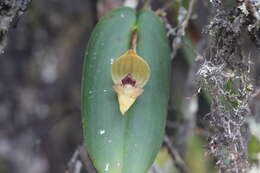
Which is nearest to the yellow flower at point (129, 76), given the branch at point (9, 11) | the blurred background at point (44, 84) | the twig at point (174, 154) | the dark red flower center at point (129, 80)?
the dark red flower center at point (129, 80)

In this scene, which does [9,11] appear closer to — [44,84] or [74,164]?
[74,164]

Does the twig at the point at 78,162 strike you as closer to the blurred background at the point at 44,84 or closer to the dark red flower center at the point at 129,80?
the dark red flower center at the point at 129,80

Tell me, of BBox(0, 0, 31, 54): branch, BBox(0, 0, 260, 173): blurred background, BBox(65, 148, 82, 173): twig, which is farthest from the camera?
BBox(0, 0, 260, 173): blurred background

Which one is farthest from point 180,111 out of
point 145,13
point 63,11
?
point 63,11

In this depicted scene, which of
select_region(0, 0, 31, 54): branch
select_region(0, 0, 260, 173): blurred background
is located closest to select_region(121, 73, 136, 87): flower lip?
select_region(0, 0, 31, 54): branch

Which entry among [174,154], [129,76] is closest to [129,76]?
[129,76]

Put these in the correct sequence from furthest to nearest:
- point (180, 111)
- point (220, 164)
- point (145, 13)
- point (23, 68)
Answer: point (23, 68) < point (180, 111) < point (145, 13) < point (220, 164)

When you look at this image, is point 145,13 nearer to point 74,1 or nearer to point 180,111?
point 180,111

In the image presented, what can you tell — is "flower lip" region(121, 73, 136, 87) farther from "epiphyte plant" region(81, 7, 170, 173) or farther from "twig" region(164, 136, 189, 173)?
"twig" region(164, 136, 189, 173)
